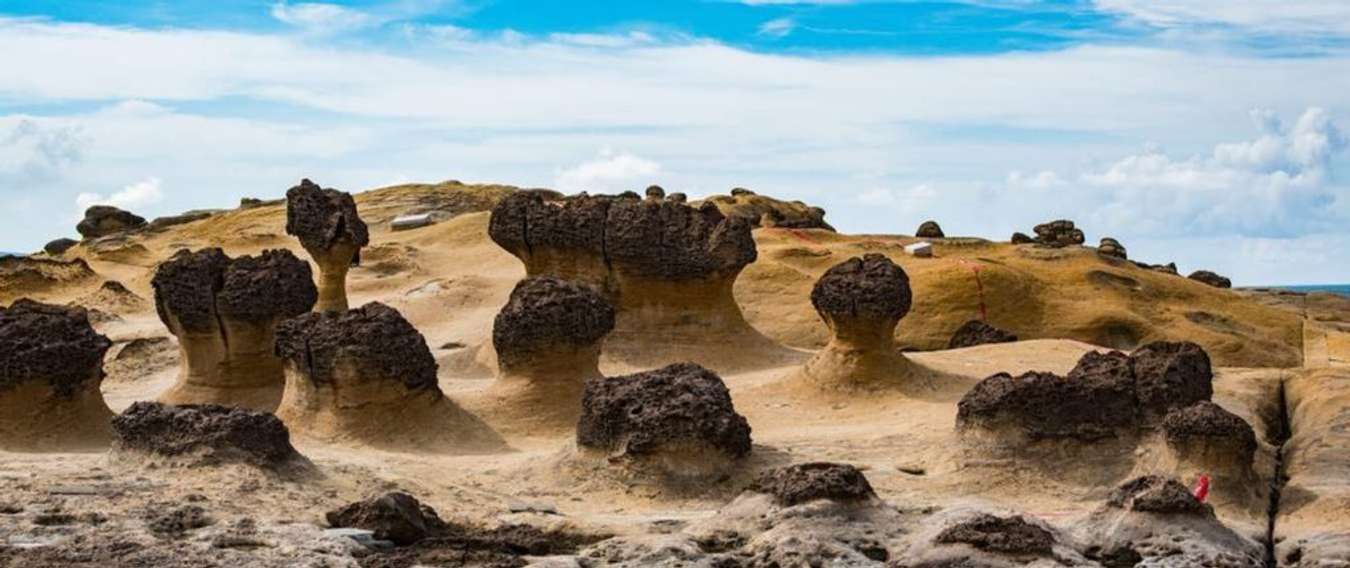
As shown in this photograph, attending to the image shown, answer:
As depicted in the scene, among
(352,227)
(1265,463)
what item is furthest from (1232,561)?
(352,227)

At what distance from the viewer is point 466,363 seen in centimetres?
2058

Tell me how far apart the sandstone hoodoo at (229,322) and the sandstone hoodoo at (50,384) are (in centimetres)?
228

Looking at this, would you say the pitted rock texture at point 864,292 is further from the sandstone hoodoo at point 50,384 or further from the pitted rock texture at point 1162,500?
the sandstone hoodoo at point 50,384

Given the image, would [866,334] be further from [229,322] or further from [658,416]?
[229,322]

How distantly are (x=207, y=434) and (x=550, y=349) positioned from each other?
4.73 m

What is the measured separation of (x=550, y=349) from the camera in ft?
55.3

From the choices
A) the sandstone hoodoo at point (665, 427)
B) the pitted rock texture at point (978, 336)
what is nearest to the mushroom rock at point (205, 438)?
the sandstone hoodoo at point (665, 427)

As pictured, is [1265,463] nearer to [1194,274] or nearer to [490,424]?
[490,424]

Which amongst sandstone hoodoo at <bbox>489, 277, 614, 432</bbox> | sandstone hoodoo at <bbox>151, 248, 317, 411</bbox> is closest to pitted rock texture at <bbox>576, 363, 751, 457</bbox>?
sandstone hoodoo at <bbox>489, 277, 614, 432</bbox>

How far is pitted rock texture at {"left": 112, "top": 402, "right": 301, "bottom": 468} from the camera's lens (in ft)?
41.1

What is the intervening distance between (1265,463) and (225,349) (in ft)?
32.5

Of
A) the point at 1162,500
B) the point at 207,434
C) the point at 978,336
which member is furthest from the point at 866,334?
the point at 207,434

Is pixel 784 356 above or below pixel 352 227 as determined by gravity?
below

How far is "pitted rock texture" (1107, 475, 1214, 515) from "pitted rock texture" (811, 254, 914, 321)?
6.29 m
